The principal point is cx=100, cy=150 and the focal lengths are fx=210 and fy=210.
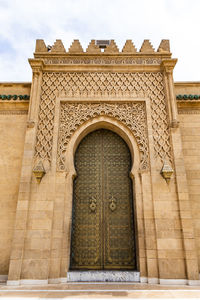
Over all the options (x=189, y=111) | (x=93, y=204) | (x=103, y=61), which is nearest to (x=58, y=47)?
(x=103, y=61)

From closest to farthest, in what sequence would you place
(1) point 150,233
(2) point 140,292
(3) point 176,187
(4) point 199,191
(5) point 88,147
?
(2) point 140,292, (1) point 150,233, (3) point 176,187, (4) point 199,191, (5) point 88,147

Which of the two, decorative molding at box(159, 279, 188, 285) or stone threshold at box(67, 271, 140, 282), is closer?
decorative molding at box(159, 279, 188, 285)

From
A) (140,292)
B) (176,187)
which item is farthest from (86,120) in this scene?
(140,292)

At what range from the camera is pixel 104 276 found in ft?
17.5

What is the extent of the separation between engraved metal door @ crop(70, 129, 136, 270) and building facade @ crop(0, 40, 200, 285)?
3 centimetres

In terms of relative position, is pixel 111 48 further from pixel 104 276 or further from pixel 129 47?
pixel 104 276

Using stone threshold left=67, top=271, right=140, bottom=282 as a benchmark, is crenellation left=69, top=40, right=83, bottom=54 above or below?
above

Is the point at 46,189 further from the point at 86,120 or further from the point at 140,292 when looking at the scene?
the point at 140,292

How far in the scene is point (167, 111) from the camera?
21.6 feet

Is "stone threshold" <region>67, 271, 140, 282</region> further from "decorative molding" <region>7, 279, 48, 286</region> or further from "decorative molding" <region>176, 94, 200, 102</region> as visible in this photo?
"decorative molding" <region>176, 94, 200, 102</region>

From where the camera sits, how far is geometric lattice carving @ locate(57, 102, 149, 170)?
6.37 m

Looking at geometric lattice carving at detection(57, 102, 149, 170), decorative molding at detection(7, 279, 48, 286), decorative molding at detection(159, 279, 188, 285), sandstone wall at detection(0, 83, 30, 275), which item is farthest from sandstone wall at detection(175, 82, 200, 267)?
sandstone wall at detection(0, 83, 30, 275)

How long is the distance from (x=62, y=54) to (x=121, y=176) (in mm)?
4639

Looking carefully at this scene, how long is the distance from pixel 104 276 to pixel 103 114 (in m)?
4.56
